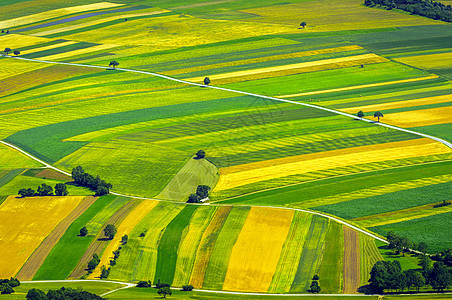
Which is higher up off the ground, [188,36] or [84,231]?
[188,36]

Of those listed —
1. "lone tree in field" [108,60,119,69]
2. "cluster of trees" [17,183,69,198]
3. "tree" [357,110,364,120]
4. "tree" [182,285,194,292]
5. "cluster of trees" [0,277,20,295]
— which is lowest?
"cluster of trees" [0,277,20,295]

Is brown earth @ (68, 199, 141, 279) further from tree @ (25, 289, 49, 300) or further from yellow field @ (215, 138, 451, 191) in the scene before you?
yellow field @ (215, 138, 451, 191)

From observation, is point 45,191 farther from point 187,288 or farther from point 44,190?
point 187,288

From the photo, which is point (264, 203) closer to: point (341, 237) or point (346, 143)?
point (341, 237)

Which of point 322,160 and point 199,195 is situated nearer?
point 199,195

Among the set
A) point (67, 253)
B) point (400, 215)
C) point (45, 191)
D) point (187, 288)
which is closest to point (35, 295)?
point (67, 253)

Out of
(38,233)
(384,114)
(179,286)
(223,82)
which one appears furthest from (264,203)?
(223,82)

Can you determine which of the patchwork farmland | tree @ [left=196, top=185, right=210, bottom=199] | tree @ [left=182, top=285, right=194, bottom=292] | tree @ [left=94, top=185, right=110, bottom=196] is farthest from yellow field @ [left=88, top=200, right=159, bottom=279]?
tree @ [left=182, top=285, right=194, bottom=292]
